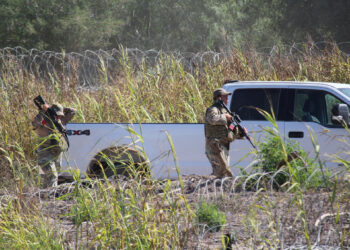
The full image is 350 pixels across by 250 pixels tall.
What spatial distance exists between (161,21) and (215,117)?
120ft

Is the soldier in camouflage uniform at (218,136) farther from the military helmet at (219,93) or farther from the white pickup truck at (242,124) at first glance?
the white pickup truck at (242,124)

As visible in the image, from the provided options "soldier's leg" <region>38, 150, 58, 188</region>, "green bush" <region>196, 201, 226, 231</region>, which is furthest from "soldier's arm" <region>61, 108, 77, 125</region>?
"green bush" <region>196, 201, 226, 231</region>

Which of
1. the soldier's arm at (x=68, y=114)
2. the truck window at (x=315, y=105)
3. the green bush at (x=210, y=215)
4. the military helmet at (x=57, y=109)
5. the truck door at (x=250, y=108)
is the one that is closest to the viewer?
the green bush at (x=210, y=215)

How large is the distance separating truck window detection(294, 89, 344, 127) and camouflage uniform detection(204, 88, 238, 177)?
2.87 feet

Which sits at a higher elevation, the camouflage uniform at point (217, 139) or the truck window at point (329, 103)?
the truck window at point (329, 103)

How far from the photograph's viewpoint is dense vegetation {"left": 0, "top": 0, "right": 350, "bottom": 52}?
94.3 ft

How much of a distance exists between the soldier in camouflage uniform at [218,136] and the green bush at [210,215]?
265 centimetres

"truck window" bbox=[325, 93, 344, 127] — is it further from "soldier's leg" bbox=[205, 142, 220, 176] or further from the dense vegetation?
the dense vegetation

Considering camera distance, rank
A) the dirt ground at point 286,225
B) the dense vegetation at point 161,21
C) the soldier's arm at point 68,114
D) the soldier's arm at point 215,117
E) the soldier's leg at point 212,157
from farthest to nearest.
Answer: the dense vegetation at point 161,21 → the soldier's arm at point 68,114 → the soldier's leg at point 212,157 → the soldier's arm at point 215,117 → the dirt ground at point 286,225

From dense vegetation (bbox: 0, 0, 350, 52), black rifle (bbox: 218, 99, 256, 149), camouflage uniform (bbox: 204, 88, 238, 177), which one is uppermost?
black rifle (bbox: 218, 99, 256, 149)

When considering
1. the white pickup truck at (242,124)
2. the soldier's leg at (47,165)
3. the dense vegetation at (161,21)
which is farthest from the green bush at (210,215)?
the dense vegetation at (161,21)

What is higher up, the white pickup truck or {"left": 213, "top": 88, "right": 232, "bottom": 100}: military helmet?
{"left": 213, "top": 88, "right": 232, "bottom": 100}: military helmet

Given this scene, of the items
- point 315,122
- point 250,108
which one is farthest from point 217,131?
point 315,122

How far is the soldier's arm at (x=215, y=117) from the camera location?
7.16m
